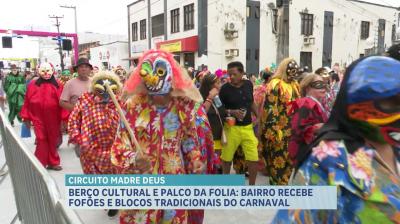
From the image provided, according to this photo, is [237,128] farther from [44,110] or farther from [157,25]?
[157,25]

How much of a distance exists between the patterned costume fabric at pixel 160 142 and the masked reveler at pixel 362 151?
1.32m

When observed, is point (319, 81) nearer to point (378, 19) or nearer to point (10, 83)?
point (10, 83)

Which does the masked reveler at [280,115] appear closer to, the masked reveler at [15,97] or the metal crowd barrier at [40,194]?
the metal crowd barrier at [40,194]

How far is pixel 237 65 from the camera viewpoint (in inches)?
203

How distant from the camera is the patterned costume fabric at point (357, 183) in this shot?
1.43 meters

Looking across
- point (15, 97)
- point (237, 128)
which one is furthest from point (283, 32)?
point (15, 97)

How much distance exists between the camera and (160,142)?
2.80 m

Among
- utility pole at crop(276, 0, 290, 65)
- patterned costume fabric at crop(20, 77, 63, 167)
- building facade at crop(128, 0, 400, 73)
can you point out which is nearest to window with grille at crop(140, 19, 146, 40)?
building facade at crop(128, 0, 400, 73)

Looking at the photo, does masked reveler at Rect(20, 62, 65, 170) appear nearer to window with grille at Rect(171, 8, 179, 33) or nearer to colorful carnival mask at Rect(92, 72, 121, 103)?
colorful carnival mask at Rect(92, 72, 121, 103)

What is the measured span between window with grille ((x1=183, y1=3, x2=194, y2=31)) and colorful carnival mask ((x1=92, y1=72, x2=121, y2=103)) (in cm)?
2223

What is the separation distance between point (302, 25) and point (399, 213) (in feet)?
96.6

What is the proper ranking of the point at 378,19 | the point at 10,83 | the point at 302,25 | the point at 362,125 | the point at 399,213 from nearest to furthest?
the point at 399,213
the point at 362,125
the point at 10,83
the point at 302,25
the point at 378,19

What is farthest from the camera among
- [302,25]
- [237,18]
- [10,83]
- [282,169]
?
[302,25]

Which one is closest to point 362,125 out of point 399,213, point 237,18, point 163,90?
point 399,213
